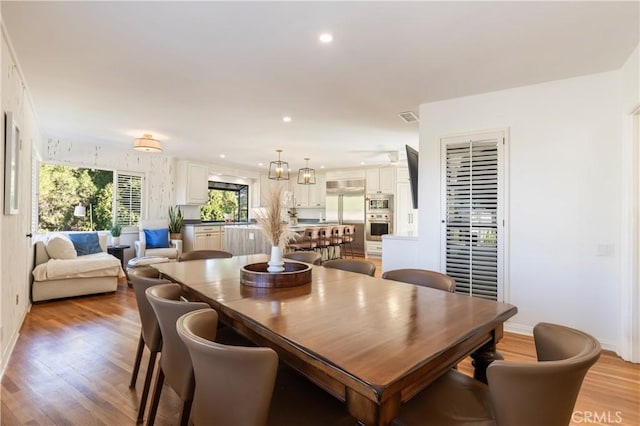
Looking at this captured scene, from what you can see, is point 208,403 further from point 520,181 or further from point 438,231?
point 520,181

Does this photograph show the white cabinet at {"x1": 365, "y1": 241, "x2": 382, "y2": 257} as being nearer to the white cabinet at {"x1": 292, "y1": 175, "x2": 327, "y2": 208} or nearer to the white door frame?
the white cabinet at {"x1": 292, "y1": 175, "x2": 327, "y2": 208}

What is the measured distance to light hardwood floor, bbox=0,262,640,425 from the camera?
6.29ft

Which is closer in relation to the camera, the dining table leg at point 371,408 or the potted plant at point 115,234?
the dining table leg at point 371,408

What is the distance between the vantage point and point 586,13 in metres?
2.01

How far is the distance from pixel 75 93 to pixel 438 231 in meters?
4.23

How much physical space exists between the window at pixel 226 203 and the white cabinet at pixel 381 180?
11.9ft

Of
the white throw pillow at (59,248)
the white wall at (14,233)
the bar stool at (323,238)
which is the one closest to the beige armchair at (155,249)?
the white throw pillow at (59,248)

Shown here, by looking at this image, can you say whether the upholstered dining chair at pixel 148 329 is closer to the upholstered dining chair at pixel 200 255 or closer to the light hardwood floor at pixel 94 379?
the light hardwood floor at pixel 94 379

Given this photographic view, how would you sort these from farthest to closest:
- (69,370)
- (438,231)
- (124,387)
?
(438,231) < (69,370) < (124,387)

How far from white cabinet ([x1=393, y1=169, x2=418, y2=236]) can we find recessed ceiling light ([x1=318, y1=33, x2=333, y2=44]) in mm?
5749

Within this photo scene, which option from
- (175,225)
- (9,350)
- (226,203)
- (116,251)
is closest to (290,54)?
(9,350)

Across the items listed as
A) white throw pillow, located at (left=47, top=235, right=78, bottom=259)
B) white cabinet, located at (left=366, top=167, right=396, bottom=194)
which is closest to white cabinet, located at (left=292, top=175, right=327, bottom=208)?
white cabinet, located at (left=366, top=167, right=396, bottom=194)

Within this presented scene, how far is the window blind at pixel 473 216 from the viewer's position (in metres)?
3.39

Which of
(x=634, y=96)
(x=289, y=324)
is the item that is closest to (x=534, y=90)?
(x=634, y=96)
